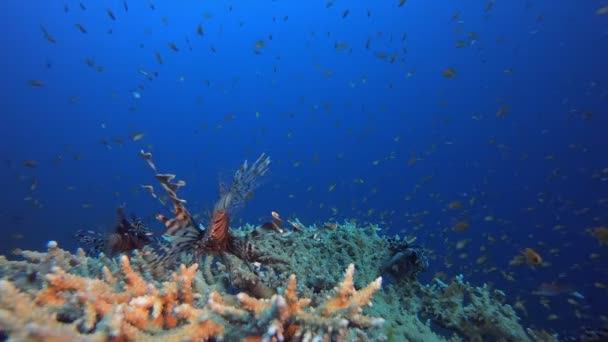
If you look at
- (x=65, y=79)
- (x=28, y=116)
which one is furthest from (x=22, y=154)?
(x=65, y=79)

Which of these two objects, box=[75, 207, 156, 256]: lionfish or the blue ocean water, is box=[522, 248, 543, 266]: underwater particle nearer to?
box=[75, 207, 156, 256]: lionfish

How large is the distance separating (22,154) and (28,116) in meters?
15.8

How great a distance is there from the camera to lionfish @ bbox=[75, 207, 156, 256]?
123 inches

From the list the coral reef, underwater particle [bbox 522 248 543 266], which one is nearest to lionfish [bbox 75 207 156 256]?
the coral reef

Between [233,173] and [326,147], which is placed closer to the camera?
[233,173]

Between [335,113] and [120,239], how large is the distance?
5821cm

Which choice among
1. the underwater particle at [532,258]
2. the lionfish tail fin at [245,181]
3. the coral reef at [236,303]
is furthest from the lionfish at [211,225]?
the underwater particle at [532,258]

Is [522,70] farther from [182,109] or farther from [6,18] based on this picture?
[6,18]

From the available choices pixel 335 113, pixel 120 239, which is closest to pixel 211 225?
pixel 120 239

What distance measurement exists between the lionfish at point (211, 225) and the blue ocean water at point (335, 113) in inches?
727

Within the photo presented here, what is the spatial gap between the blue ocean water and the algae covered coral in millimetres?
17001

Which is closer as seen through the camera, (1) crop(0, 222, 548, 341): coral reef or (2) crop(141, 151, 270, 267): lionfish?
(1) crop(0, 222, 548, 341): coral reef

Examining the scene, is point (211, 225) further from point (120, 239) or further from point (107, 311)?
point (120, 239)

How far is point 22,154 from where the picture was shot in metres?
52.7
